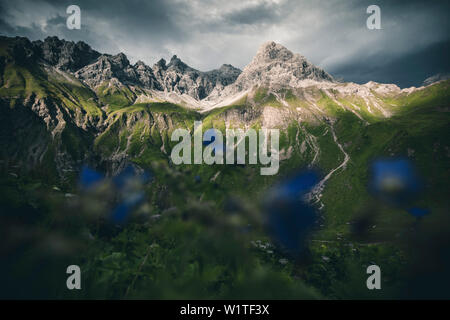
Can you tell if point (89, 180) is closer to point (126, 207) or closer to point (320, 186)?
point (126, 207)

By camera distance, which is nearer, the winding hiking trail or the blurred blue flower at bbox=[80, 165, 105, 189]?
the blurred blue flower at bbox=[80, 165, 105, 189]

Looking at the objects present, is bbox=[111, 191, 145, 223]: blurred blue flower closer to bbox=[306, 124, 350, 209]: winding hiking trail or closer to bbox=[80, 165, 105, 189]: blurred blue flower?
bbox=[80, 165, 105, 189]: blurred blue flower

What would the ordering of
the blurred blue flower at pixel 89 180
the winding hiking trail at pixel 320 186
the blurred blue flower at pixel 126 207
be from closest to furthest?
the blurred blue flower at pixel 89 180 < the blurred blue flower at pixel 126 207 < the winding hiking trail at pixel 320 186

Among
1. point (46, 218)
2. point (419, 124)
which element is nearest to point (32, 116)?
point (46, 218)

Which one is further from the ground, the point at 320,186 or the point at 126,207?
the point at 126,207

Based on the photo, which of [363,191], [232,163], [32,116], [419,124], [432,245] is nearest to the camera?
[232,163]

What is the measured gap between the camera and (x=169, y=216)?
348 centimetres

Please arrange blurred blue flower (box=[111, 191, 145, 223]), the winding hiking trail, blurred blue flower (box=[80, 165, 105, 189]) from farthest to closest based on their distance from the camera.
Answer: the winding hiking trail → blurred blue flower (box=[111, 191, 145, 223]) → blurred blue flower (box=[80, 165, 105, 189])

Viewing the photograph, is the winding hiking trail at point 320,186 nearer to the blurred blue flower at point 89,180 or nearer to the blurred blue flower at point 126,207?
the blurred blue flower at point 89,180

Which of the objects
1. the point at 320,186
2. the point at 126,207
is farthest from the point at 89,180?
the point at 320,186

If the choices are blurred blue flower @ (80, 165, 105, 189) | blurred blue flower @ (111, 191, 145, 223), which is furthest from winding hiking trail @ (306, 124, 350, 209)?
blurred blue flower @ (111, 191, 145, 223)

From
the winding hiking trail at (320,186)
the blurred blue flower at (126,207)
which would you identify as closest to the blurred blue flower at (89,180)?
the blurred blue flower at (126,207)
